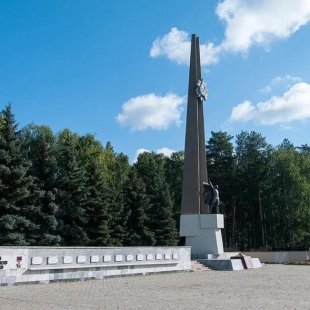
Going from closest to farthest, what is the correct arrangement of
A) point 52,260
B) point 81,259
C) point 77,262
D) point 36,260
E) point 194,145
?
point 36,260 → point 52,260 → point 77,262 → point 81,259 → point 194,145

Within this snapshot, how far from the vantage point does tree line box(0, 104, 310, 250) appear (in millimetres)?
20844

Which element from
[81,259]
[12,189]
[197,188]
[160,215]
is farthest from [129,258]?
[160,215]

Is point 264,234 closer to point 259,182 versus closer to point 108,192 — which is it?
point 259,182

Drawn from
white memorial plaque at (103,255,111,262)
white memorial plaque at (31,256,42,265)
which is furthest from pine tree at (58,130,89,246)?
white memorial plaque at (31,256,42,265)

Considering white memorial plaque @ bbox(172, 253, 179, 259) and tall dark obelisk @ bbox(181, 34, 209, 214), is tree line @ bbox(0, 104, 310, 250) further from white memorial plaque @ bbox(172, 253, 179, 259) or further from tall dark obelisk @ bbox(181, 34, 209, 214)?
white memorial plaque @ bbox(172, 253, 179, 259)

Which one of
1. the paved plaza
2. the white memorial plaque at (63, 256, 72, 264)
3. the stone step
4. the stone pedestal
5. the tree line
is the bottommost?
the paved plaza

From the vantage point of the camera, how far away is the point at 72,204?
78.3 ft

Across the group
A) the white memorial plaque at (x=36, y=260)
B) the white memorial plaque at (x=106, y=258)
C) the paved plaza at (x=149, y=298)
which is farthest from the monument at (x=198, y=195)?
the paved plaza at (x=149, y=298)

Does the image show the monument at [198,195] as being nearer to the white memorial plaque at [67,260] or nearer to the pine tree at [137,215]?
the pine tree at [137,215]

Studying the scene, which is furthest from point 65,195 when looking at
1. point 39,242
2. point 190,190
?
point 190,190

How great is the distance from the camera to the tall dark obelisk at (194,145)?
77.5 ft

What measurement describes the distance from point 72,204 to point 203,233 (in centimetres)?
733

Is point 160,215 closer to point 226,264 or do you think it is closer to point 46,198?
point 46,198

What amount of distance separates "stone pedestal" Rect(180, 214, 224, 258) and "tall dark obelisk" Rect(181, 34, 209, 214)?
0.58 m
